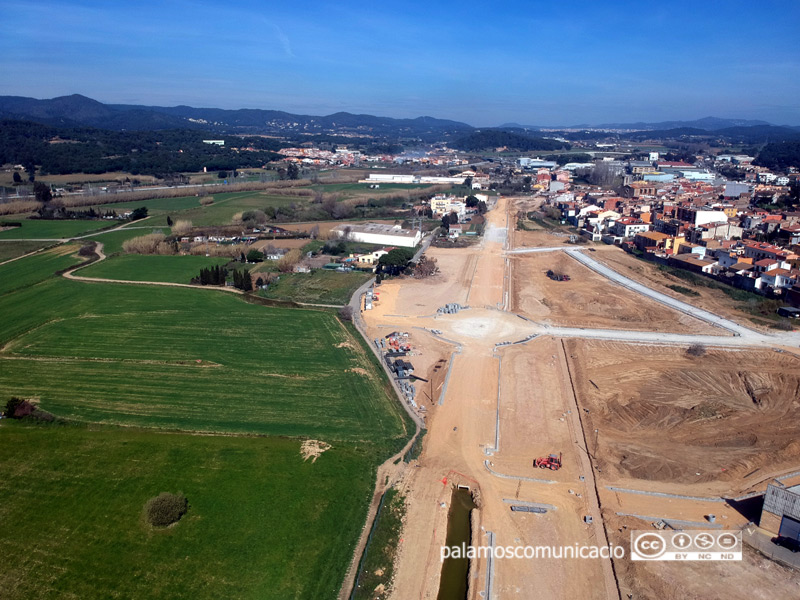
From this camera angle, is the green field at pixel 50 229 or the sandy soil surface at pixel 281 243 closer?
the sandy soil surface at pixel 281 243

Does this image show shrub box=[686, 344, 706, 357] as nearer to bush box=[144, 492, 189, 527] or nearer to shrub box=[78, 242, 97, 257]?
bush box=[144, 492, 189, 527]

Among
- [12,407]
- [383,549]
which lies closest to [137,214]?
[12,407]

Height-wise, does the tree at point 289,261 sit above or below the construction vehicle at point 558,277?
above

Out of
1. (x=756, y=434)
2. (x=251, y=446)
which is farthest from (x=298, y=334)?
(x=756, y=434)

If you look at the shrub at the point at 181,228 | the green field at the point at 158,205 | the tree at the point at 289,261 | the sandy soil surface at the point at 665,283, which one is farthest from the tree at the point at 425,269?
the green field at the point at 158,205

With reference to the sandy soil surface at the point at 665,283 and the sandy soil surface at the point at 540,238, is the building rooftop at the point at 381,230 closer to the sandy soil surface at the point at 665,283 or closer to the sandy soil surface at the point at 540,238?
the sandy soil surface at the point at 540,238

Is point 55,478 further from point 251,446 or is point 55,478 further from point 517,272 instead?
point 517,272

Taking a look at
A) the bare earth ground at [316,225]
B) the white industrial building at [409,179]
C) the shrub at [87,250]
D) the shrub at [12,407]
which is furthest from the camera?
the white industrial building at [409,179]
